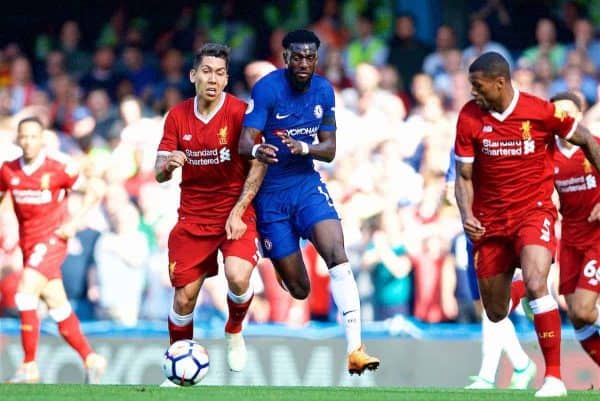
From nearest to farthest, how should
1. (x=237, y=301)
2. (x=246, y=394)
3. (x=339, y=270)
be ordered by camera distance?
1. (x=246, y=394)
2. (x=339, y=270)
3. (x=237, y=301)

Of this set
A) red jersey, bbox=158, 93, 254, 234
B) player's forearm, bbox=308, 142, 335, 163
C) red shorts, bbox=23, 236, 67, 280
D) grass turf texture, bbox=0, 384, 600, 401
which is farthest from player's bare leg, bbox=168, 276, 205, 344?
red shorts, bbox=23, 236, 67, 280

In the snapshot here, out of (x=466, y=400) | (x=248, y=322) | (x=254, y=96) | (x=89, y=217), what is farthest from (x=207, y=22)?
(x=466, y=400)

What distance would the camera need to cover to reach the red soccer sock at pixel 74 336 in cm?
1595

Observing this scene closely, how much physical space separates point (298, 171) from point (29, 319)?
14.1 ft

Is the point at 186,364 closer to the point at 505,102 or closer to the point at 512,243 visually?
the point at 512,243

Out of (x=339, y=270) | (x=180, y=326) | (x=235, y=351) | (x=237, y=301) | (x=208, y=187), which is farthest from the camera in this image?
(x=235, y=351)

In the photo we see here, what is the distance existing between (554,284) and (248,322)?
3307mm

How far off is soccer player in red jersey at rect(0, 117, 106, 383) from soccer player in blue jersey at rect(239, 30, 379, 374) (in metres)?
3.67

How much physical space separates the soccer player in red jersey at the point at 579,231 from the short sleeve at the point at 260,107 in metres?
2.80

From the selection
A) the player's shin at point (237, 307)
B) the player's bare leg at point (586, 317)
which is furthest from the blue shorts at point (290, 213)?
the player's bare leg at point (586, 317)

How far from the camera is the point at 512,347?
1487 centimetres

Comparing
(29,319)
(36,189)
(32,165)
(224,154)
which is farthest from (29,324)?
(224,154)

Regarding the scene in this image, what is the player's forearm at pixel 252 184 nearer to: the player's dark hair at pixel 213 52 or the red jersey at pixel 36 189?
the player's dark hair at pixel 213 52

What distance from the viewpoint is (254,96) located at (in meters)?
12.6
